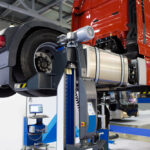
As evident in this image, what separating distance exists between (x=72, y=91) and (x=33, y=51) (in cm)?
59

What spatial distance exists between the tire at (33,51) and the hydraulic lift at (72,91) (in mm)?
126

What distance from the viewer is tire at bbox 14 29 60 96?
6.11 feet

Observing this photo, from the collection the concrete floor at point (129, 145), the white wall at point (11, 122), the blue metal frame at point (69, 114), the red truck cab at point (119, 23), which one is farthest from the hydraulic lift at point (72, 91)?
the white wall at point (11, 122)

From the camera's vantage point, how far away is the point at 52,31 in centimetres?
210

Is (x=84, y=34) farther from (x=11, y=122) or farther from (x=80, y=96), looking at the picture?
(x=11, y=122)

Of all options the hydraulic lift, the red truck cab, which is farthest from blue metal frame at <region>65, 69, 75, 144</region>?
the red truck cab

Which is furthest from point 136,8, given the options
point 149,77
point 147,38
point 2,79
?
point 2,79

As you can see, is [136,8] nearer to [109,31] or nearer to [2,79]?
[109,31]

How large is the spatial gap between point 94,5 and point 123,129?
2.37m

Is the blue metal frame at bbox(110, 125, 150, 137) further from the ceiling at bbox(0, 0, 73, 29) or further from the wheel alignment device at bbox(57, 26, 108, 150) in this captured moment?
the ceiling at bbox(0, 0, 73, 29)

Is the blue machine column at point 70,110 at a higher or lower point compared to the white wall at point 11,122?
higher

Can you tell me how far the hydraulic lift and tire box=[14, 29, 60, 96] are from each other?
5.0 inches

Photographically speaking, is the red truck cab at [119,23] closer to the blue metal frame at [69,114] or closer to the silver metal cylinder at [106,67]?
the silver metal cylinder at [106,67]

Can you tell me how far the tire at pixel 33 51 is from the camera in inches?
73.4
